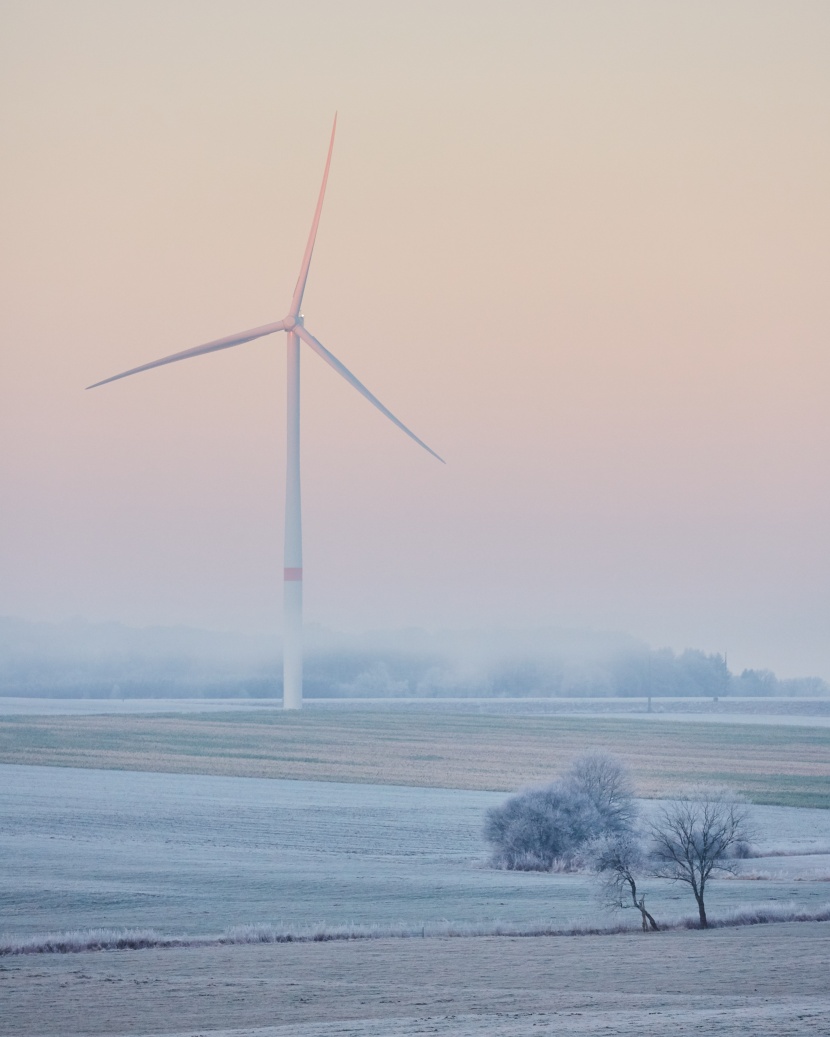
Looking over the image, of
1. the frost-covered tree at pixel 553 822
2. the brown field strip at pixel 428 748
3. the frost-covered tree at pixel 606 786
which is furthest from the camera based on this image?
the brown field strip at pixel 428 748

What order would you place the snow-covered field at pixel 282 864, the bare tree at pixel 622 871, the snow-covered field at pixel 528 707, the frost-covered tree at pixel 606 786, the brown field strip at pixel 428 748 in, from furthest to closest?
1. the snow-covered field at pixel 528 707
2. the brown field strip at pixel 428 748
3. the frost-covered tree at pixel 606 786
4. the bare tree at pixel 622 871
5. the snow-covered field at pixel 282 864

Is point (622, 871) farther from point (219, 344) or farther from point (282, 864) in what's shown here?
point (219, 344)

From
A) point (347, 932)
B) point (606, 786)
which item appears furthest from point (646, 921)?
point (606, 786)

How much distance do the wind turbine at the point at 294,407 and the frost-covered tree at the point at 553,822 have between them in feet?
122

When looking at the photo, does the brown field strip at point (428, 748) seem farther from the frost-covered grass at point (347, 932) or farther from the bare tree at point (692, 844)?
the frost-covered grass at point (347, 932)

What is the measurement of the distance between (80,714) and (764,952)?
90.1 m

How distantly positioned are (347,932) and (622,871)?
889 centimetres

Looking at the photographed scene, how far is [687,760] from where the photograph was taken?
8444cm

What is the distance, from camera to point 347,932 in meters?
31.7

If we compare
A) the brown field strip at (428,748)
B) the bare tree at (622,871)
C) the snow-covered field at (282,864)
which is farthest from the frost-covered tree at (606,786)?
the brown field strip at (428,748)

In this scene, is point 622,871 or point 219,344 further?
point 219,344

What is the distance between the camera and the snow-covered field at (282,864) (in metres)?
34.1

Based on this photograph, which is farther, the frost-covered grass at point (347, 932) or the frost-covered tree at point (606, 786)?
the frost-covered tree at point (606, 786)

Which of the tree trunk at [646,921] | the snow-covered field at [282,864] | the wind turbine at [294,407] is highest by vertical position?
the wind turbine at [294,407]
